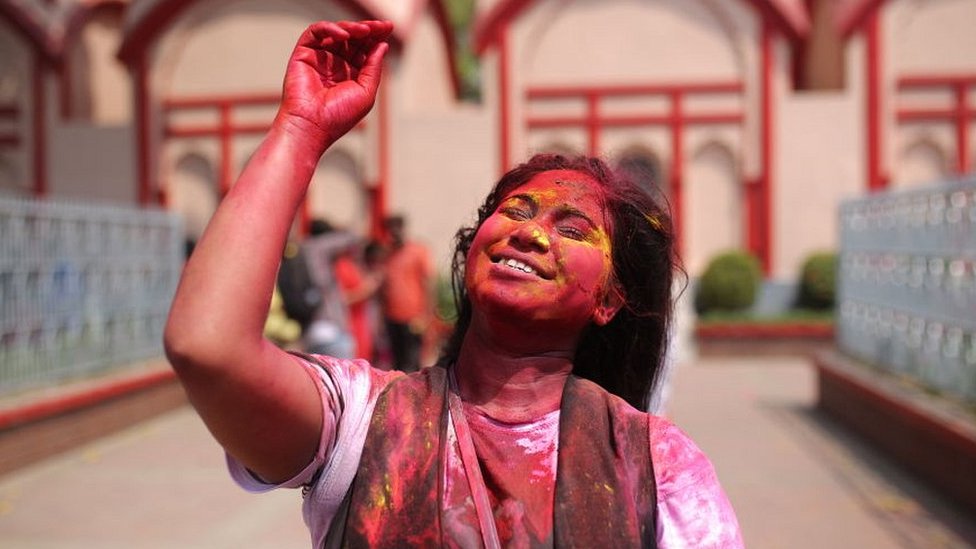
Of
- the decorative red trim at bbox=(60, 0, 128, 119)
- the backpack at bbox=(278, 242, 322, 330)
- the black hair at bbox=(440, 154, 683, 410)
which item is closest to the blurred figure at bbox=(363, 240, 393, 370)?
the backpack at bbox=(278, 242, 322, 330)

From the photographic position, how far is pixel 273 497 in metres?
6.20

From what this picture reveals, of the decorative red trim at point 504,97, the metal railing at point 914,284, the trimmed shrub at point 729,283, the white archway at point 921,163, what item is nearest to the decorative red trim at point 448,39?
the decorative red trim at point 504,97

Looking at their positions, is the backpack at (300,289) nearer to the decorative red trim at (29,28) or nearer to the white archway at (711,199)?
the white archway at (711,199)

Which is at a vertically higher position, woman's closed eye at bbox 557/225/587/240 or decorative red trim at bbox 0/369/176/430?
woman's closed eye at bbox 557/225/587/240

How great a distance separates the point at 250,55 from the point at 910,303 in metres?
12.0

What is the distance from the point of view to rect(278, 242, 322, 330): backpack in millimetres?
6738

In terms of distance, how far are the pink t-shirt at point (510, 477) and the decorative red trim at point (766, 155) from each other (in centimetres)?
1481

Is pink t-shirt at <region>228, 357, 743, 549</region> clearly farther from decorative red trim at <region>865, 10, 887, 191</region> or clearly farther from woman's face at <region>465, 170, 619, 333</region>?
decorative red trim at <region>865, 10, 887, 191</region>

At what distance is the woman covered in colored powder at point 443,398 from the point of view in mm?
1410

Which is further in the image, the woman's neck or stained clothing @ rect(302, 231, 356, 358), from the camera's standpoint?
stained clothing @ rect(302, 231, 356, 358)

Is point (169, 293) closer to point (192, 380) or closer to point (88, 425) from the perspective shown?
point (88, 425)

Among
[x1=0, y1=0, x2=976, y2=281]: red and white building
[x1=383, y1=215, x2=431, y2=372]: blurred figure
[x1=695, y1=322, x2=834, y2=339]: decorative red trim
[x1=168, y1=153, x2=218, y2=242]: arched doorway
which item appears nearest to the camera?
[x1=383, y1=215, x2=431, y2=372]: blurred figure

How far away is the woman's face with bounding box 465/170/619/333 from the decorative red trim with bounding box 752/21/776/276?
14623mm

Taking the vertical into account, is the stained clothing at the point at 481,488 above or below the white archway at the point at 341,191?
below
